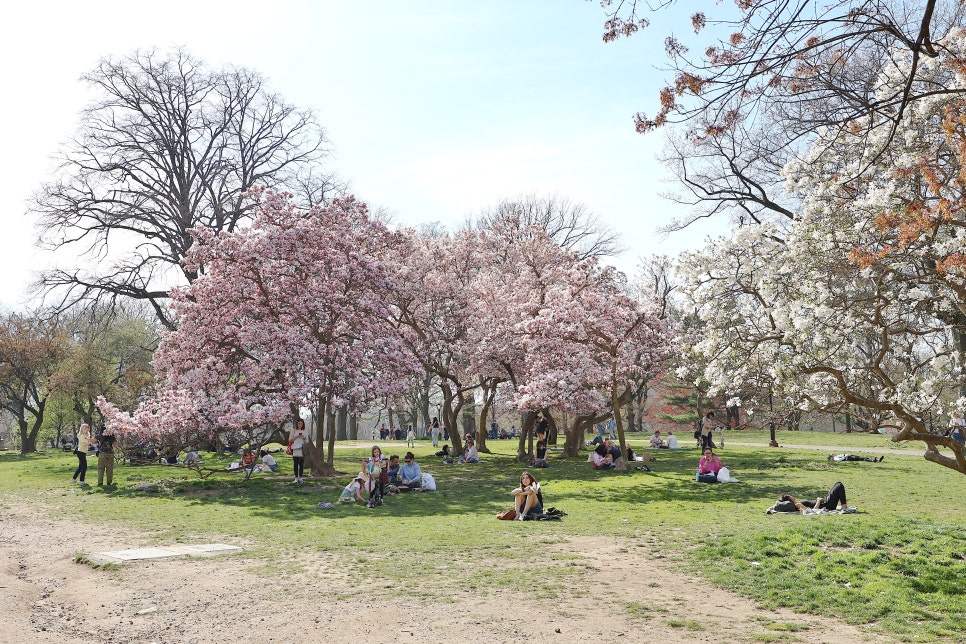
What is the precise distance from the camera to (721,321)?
543 inches

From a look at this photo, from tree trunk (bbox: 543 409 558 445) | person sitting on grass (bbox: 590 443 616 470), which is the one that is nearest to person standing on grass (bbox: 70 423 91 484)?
person sitting on grass (bbox: 590 443 616 470)

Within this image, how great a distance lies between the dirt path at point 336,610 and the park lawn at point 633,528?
310mm

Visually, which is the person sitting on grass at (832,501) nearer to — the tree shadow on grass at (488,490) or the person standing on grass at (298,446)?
the tree shadow on grass at (488,490)

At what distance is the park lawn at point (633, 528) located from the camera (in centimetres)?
819

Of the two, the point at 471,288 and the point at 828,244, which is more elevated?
the point at 471,288

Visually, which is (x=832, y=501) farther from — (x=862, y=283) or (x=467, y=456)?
(x=467, y=456)

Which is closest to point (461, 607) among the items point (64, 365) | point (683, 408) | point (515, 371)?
point (515, 371)

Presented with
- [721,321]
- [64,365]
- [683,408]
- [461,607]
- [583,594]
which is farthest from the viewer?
[683,408]

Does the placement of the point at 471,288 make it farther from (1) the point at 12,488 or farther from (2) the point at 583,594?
(2) the point at 583,594

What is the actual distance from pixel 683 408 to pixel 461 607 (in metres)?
48.7

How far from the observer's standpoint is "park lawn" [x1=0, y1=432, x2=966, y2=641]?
8188mm

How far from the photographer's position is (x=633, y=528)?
12555 millimetres

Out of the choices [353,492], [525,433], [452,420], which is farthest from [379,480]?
[452,420]

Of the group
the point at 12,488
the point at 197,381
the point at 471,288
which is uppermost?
the point at 471,288
